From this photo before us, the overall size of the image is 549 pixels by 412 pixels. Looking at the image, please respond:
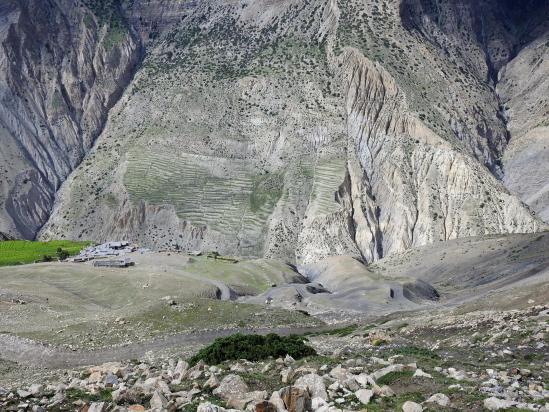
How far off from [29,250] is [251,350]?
97.9 m

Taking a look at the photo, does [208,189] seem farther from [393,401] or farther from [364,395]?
[393,401]

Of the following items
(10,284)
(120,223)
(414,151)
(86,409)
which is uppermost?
(414,151)

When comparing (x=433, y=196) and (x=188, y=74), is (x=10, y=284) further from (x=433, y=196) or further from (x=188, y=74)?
(x=188, y=74)

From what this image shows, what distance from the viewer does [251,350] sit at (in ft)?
123

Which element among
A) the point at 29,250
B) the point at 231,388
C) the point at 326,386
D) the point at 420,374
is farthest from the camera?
the point at 29,250

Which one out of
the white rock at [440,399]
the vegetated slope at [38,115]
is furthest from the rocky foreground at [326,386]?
the vegetated slope at [38,115]

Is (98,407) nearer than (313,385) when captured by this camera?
Yes

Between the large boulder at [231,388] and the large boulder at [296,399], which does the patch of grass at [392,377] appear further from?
the large boulder at [231,388]

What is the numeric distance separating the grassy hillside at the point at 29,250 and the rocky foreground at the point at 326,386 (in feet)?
284

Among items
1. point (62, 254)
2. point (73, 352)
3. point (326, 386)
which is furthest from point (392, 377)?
point (62, 254)

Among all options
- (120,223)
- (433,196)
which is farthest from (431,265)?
(120,223)

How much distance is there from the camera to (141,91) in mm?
190125

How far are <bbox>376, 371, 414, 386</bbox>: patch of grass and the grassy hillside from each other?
92.9 meters

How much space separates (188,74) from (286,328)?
124m
